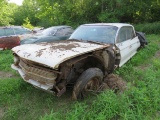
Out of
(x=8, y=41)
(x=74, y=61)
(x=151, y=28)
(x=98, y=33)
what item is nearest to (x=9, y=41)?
(x=8, y=41)

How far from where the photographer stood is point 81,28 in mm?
5117

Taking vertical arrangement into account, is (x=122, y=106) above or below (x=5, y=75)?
above

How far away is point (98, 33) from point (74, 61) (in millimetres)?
1802

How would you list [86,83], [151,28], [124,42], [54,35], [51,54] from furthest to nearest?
[151,28] < [54,35] < [124,42] < [86,83] < [51,54]

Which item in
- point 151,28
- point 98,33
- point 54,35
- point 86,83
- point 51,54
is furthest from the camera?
point 151,28

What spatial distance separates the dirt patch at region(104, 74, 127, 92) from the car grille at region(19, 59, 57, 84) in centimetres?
160

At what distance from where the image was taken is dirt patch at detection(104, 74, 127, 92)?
12.6 feet

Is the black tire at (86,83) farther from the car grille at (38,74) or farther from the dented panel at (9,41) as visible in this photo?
the dented panel at (9,41)

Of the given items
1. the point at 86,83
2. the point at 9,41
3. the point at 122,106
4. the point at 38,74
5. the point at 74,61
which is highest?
the point at 74,61

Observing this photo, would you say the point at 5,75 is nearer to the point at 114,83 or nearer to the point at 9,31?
the point at 114,83

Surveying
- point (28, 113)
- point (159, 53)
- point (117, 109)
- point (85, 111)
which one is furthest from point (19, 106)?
point (159, 53)

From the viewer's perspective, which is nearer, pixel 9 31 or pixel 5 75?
pixel 5 75

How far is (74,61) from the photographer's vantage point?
3.08m

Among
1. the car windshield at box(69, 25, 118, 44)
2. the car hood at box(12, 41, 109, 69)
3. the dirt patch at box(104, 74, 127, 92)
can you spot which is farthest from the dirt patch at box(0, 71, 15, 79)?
the dirt patch at box(104, 74, 127, 92)
